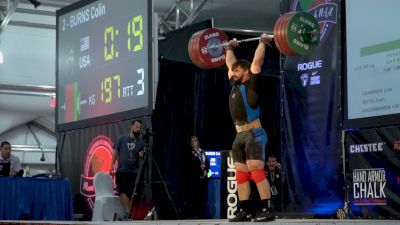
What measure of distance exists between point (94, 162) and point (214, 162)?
6.74 ft

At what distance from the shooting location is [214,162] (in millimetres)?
11719

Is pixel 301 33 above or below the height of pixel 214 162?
above

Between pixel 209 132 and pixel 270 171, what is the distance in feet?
7.47

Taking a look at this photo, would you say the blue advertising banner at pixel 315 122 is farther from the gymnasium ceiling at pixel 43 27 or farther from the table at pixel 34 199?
the gymnasium ceiling at pixel 43 27

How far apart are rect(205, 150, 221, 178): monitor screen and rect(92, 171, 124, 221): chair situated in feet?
8.06

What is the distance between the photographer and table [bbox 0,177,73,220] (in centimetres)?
890

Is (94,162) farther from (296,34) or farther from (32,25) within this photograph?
(296,34)

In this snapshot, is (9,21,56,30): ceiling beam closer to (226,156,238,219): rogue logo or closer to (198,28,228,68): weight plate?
(226,156,238,219): rogue logo

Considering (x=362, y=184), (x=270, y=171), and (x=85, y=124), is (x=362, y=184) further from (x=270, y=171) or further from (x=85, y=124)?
(x=85, y=124)

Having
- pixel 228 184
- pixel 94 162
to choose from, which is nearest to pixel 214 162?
pixel 228 184

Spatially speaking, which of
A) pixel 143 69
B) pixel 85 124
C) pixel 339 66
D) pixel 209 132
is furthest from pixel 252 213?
pixel 209 132

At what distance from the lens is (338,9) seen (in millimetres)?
7633

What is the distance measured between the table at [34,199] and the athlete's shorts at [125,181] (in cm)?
71

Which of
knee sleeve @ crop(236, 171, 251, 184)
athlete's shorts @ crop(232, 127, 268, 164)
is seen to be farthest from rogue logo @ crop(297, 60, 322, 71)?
knee sleeve @ crop(236, 171, 251, 184)
